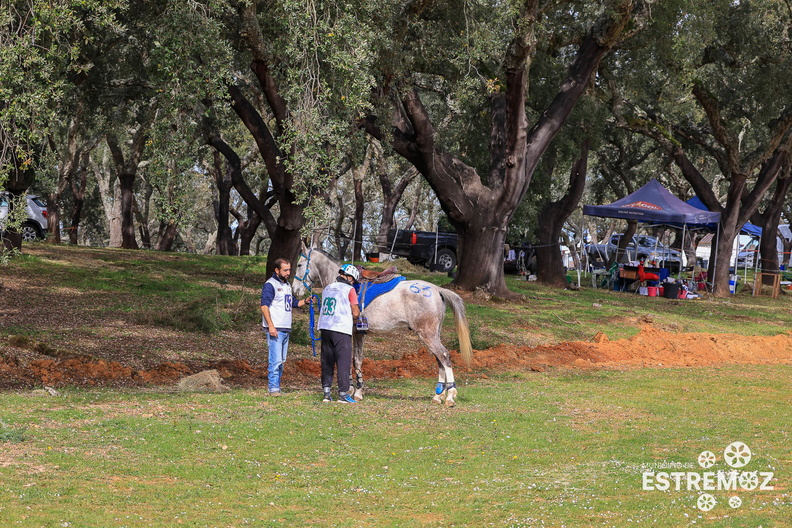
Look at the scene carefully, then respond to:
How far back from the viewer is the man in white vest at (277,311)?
12.2 m

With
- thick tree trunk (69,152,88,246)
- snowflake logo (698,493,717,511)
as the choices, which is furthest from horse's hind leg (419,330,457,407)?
thick tree trunk (69,152,88,246)

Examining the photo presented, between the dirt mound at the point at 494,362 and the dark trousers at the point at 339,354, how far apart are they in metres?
2.59

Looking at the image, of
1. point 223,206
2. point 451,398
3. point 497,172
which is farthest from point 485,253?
point 223,206

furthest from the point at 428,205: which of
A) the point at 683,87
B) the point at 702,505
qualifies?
the point at 702,505

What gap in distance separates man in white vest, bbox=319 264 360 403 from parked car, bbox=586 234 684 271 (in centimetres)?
2611

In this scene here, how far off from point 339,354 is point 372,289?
3.86 ft

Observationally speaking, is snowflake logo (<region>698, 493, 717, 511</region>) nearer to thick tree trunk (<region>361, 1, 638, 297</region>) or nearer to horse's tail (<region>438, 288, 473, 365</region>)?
horse's tail (<region>438, 288, 473, 365</region>)

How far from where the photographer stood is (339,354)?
12.1 m

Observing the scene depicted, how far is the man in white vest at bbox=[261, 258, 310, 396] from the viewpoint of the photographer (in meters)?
12.2

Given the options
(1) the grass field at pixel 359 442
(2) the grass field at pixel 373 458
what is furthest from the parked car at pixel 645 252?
(2) the grass field at pixel 373 458

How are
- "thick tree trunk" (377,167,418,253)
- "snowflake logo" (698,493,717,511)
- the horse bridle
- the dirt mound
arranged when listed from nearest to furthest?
"snowflake logo" (698,493,717,511) → the horse bridle → the dirt mound → "thick tree trunk" (377,167,418,253)

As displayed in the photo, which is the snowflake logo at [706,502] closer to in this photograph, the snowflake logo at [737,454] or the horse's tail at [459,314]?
the snowflake logo at [737,454]

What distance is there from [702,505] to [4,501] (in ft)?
18.5

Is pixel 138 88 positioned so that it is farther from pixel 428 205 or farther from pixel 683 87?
pixel 428 205
